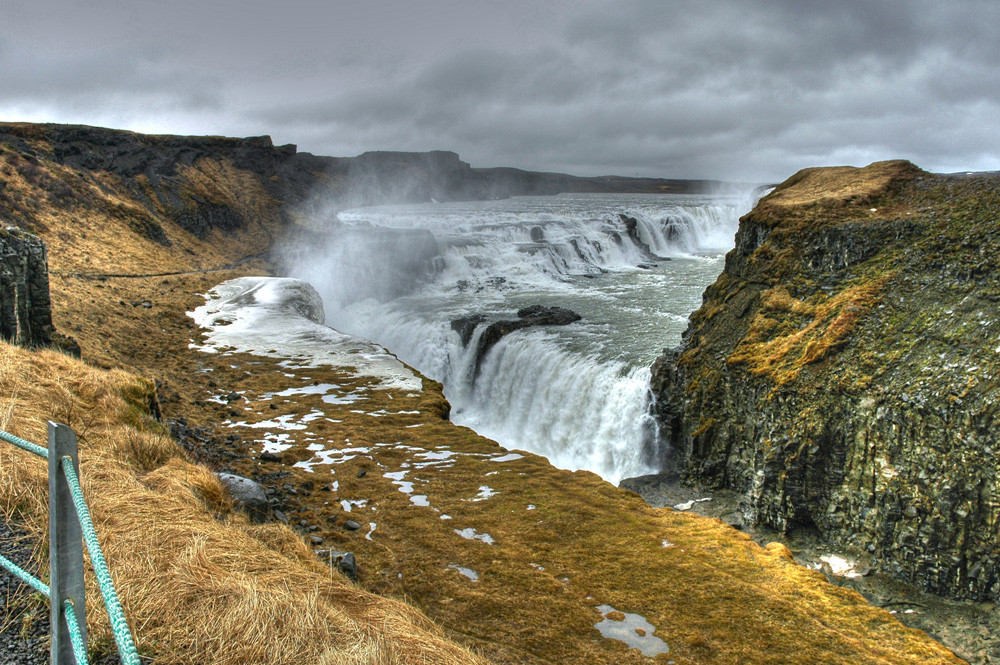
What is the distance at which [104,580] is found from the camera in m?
1.89

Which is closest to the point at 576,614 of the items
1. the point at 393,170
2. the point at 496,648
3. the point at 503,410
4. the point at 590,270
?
the point at 496,648

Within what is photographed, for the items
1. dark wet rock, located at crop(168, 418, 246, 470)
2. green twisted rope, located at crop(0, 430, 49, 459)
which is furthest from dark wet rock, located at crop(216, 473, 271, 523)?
green twisted rope, located at crop(0, 430, 49, 459)

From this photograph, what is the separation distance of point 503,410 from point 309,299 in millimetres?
11846

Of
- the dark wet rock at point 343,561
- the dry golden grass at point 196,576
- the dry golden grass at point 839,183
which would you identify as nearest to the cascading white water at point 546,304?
the dry golden grass at point 839,183

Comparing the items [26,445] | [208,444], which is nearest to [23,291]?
[208,444]

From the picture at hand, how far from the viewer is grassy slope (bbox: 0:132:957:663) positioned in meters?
5.99

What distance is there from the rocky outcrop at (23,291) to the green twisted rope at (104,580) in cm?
934

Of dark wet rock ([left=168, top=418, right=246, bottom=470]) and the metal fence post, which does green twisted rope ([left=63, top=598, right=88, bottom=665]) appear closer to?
the metal fence post

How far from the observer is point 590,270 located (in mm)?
38219

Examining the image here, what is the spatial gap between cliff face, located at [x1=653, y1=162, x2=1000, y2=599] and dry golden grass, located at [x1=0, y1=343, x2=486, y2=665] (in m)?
7.33

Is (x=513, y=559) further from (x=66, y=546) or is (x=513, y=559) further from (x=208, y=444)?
(x=66, y=546)

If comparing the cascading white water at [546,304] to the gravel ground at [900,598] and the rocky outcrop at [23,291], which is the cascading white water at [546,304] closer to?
the gravel ground at [900,598]

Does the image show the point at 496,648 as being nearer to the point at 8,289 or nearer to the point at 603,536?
the point at 603,536

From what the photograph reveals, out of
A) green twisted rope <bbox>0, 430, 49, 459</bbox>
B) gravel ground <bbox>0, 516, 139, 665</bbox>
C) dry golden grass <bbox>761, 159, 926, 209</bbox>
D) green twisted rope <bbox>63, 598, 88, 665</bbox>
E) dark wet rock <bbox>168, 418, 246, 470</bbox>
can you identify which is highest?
dry golden grass <bbox>761, 159, 926, 209</bbox>
